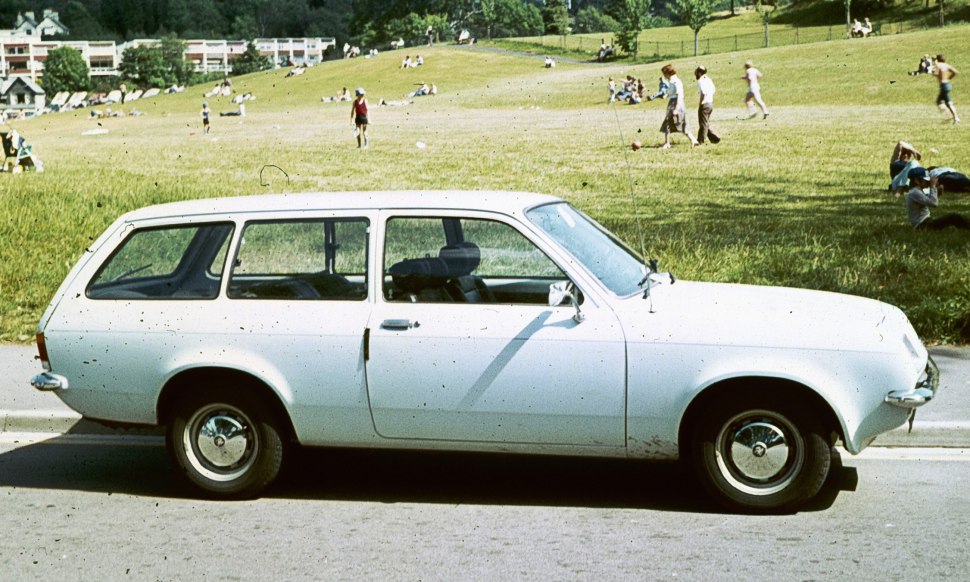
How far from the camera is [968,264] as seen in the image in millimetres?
11922

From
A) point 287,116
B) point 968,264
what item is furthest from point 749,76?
point 287,116

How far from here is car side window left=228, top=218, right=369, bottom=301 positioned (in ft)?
20.7

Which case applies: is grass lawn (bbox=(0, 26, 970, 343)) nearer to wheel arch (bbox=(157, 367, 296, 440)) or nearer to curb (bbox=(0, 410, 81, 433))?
wheel arch (bbox=(157, 367, 296, 440))

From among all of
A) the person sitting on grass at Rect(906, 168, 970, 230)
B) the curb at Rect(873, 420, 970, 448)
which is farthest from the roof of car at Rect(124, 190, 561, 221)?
the person sitting on grass at Rect(906, 168, 970, 230)

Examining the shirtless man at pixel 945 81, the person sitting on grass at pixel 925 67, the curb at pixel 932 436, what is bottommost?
the curb at pixel 932 436

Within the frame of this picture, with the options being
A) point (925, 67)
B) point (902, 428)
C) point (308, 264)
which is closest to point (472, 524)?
point (308, 264)

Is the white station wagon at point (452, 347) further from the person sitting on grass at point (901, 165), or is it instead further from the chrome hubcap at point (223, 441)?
the person sitting on grass at point (901, 165)

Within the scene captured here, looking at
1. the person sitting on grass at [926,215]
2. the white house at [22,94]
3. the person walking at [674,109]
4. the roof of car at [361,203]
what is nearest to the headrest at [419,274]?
the roof of car at [361,203]

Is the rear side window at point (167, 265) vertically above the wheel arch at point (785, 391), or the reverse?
the rear side window at point (167, 265)

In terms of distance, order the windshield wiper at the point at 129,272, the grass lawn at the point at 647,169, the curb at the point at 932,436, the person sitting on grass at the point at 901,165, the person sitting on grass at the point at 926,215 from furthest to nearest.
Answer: the person sitting on grass at the point at 901,165 < the person sitting on grass at the point at 926,215 < the grass lawn at the point at 647,169 < the curb at the point at 932,436 < the windshield wiper at the point at 129,272

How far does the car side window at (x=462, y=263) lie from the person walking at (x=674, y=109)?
2277 centimetres

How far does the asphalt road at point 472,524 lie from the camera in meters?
5.22

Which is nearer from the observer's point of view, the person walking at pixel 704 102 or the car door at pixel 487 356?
the car door at pixel 487 356

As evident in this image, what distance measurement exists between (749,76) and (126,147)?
1986cm
